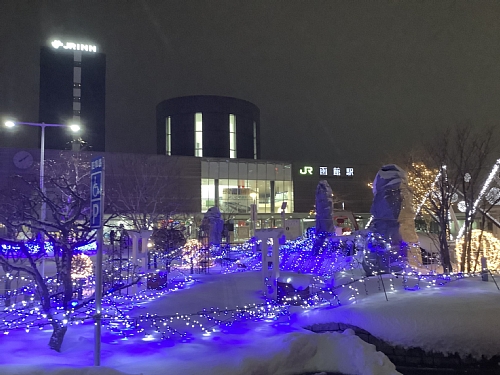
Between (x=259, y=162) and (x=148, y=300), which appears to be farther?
(x=259, y=162)

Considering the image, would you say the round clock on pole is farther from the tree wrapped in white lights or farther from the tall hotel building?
the tree wrapped in white lights

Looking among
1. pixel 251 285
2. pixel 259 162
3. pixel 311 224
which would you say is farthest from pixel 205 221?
pixel 311 224

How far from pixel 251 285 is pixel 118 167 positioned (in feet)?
109

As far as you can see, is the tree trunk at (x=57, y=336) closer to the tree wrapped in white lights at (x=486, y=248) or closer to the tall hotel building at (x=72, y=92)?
the tree wrapped in white lights at (x=486, y=248)

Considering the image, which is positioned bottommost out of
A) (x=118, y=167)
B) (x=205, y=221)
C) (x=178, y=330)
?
(x=178, y=330)

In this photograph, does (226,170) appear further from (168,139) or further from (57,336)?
(57,336)

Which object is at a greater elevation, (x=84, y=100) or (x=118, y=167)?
(x=84, y=100)

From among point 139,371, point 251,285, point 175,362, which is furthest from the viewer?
point 251,285

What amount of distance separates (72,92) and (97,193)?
6633 cm

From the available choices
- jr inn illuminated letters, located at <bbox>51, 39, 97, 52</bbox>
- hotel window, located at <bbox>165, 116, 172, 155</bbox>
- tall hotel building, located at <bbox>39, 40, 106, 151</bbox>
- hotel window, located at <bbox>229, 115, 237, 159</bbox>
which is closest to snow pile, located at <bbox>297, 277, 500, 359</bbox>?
hotel window, located at <bbox>229, 115, 237, 159</bbox>

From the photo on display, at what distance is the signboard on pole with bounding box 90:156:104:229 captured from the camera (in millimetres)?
5789

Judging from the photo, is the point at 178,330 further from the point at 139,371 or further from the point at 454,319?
the point at 454,319

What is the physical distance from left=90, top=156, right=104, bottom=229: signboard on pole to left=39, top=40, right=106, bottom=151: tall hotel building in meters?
62.2

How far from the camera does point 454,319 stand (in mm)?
7734
